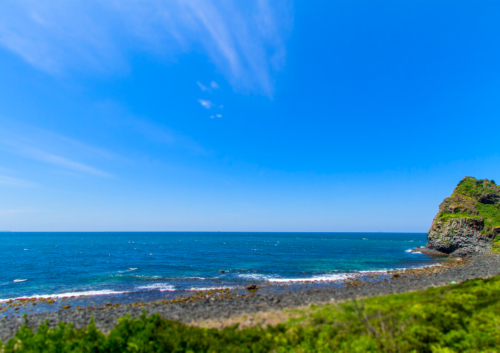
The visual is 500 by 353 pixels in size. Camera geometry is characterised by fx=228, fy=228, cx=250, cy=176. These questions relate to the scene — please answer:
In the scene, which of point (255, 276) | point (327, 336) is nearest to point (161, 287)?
point (255, 276)

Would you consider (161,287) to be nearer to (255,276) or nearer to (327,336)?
(255,276)

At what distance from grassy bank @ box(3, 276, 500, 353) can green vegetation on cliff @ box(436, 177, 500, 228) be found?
3824 inches

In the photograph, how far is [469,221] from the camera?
82625 mm

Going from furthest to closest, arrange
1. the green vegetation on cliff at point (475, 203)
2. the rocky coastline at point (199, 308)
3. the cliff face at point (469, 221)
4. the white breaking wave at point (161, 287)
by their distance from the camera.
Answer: the green vegetation on cliff at point (475, 203) → the cliff face at point (469, 221) → the white breaking wave at point (161, 287) → the rocky coastline at point (199, 308)

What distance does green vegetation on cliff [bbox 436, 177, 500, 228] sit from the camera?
89.8 m

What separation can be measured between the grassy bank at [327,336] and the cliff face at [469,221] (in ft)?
286

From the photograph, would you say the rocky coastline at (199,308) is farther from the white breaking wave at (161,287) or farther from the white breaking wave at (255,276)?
the white breaking wave at (255,276)

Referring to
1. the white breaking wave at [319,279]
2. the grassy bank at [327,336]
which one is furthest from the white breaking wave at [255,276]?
the grassy bank at [327,336]

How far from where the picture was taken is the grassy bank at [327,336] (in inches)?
532

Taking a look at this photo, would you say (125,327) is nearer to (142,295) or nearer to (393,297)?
(142,295)

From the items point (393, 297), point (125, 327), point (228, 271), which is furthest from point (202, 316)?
point (228, 271)

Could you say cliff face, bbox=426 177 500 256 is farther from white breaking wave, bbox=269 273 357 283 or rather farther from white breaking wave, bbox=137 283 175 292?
white breaking wave, bbox=137 283 175 292

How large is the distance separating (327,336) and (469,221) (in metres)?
100

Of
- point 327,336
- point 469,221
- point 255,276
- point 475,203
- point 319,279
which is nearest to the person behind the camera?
point 327,336
